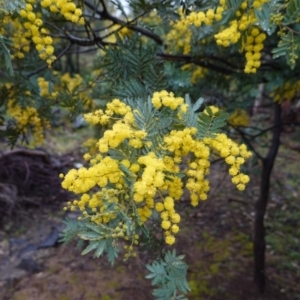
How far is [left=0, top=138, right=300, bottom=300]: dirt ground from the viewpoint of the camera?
2725mm

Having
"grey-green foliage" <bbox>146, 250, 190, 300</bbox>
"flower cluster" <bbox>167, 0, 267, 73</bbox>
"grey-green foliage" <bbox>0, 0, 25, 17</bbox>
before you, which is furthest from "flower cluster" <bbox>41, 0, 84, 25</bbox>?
"grey-green foliage" <bbox>146, 250, 190, 300</bbox>

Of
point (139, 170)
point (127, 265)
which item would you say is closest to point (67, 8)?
point (139, 170)

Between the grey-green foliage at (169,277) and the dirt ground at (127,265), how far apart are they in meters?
0.93

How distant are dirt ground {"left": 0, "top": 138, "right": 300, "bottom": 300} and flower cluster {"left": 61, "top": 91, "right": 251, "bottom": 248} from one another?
1.33m

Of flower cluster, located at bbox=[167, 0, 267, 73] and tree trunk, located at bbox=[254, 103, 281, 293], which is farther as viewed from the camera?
tree trunk, located at bbox=[254, 103, 281, 293]

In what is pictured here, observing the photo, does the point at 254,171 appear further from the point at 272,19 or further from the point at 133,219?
the point at 133,219

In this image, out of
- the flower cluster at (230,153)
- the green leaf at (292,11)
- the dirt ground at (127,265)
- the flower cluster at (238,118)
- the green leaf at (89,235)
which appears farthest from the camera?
the dirt ground at (127,265)

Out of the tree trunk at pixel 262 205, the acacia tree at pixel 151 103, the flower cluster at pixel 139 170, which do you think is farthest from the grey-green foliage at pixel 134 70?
the tree trunk at pixel 262 205

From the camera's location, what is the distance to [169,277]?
52.0 inches

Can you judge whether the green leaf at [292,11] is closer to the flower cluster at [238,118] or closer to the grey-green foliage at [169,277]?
the grey-green foliage at [169,277]

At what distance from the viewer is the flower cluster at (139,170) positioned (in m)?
0.86

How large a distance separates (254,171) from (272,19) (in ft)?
8.55

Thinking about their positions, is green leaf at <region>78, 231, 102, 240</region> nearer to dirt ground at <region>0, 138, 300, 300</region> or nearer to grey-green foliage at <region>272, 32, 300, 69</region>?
grey-green foliage at <region>272, 32, 300, 69</region>

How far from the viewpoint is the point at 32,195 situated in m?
4.03
